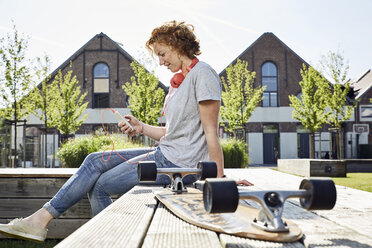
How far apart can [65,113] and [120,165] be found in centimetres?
1853

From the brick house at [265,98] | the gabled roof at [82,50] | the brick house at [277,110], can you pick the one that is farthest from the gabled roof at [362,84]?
the gabled roof at [82,50]

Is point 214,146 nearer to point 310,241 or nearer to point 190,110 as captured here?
point 190,110

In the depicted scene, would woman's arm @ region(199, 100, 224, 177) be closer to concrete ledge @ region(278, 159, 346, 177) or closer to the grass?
the grass

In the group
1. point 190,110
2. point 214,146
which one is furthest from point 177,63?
point 214,146

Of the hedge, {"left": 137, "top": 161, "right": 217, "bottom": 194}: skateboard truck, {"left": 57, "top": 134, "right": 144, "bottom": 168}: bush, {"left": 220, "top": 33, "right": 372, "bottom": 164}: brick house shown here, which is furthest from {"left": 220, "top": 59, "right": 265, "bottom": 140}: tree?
{"left": 137, "top": 161, "right": 217, "bottom": 194}: skateboard truck

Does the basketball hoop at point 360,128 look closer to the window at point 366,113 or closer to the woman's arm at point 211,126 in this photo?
the window at point 366,113

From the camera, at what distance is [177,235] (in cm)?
113

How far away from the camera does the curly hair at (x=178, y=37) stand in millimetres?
2691

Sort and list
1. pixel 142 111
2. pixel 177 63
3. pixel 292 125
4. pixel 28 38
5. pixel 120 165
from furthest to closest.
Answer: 1. pixel 292 125
2. pixel 142 111
3. pixel 28 38
4. pixel 177 63
5. pixel 120 165

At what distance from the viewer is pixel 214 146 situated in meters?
2.37

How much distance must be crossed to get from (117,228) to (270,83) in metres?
25.0

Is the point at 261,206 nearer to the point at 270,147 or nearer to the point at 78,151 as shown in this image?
the point at 78,151

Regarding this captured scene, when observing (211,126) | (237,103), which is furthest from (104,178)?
(237,103)

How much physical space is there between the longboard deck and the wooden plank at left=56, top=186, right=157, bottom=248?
0.12 meters
